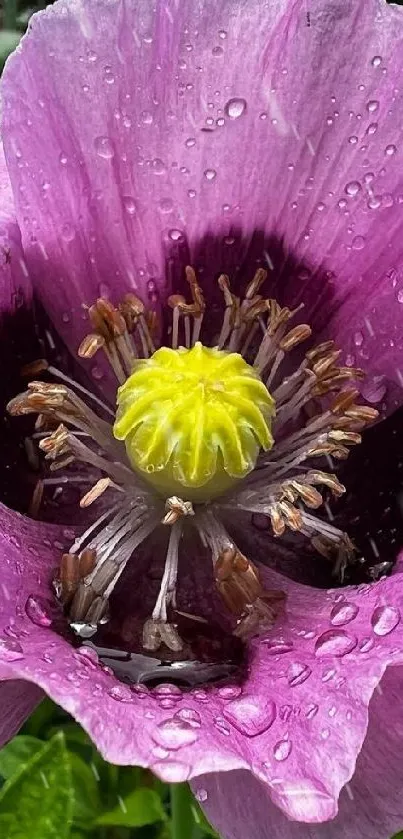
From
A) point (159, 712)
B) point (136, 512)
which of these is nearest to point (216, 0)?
point (136, 512)

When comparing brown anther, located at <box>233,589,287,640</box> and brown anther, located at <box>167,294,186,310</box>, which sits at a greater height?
brown anther, located at <box>167,294,186,310</box>

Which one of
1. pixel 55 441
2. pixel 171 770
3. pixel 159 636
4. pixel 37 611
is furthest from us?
pixel 55 441

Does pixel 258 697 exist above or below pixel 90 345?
below

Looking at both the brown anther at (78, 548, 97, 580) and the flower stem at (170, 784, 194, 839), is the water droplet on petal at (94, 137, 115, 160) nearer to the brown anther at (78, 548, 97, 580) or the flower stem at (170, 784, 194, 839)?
the brown anther at (78, 548, 97, 580)

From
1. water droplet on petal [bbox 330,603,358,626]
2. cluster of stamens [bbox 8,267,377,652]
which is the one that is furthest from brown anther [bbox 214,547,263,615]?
water droplet on petal [bbox 330,603,358,626]

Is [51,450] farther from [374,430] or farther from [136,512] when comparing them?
[374,430]

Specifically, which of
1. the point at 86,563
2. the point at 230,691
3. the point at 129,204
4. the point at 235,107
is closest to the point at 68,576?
the point at 86,563

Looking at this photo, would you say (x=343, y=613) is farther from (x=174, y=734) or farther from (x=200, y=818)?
(x=200, y=818)
